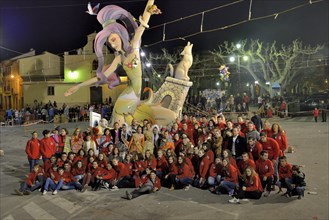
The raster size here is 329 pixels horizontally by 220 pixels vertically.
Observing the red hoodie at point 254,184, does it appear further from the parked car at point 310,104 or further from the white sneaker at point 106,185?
the parked car at point 310,104

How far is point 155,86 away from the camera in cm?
4025

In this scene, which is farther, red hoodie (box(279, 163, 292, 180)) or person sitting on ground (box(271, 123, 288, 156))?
person sitting on ground (box(271, 123, 288, 156))

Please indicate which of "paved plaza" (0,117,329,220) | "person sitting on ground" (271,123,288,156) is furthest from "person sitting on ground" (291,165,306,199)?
"person sitting on ground" (271,123,288,156)

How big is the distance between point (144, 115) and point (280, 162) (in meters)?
7.35

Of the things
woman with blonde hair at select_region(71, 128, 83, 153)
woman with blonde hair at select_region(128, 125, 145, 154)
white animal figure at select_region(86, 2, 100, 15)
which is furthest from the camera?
white animal figure at select_region(86, 2, 100, 15)

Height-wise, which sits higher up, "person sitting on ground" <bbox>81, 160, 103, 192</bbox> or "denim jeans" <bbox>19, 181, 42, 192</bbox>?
"person sitting on ground" <bbox>81, 160, 103, 192</bbox>

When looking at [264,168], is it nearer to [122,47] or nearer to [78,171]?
[78,171]

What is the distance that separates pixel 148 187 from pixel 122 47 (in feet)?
24.8

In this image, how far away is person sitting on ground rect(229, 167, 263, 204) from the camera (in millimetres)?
7414

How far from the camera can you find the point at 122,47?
46.7ft

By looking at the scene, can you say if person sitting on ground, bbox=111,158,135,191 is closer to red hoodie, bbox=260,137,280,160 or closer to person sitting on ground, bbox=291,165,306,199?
red hoodie, bbox=260,137,280,160

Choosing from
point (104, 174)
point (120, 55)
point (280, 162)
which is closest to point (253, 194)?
point (280, 162)

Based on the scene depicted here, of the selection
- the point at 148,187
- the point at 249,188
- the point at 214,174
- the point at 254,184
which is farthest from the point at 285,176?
the point at 148,187

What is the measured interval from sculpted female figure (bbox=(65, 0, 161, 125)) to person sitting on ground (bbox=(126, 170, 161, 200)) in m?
5.73
